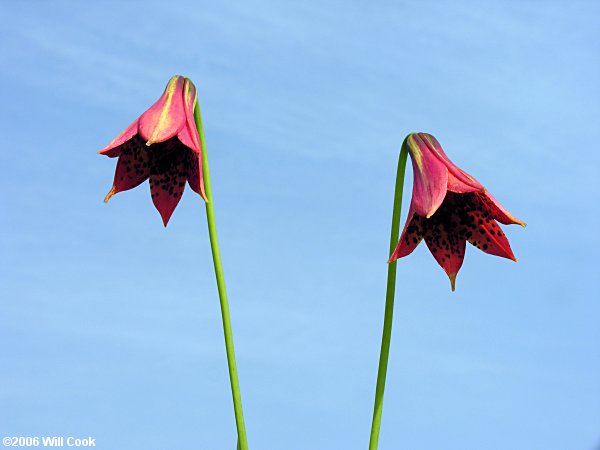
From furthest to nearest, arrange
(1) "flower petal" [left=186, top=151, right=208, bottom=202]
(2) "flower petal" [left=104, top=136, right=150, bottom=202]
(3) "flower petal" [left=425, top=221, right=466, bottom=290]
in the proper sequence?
(2) "flower petal" [left=104, top=136, right=150, bottom=202] < (3) "flower petal" [left=425, top=221, right=466, bottom=290] < (1) "flower petal" [left=186, top=151, right=208, bottom=202]

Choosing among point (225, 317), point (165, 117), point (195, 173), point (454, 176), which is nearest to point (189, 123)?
point (165, 117)

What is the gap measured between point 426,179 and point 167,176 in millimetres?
1188

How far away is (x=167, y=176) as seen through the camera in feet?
16.0

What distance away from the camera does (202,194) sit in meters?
4.53

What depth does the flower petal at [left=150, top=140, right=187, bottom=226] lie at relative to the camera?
191 inches

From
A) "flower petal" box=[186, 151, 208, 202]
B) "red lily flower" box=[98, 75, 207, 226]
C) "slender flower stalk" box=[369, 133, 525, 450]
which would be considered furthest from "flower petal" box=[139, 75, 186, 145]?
"slender flower stalk" box=[369, 133, 525, 450]

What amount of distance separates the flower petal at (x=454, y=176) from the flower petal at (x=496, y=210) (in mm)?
60

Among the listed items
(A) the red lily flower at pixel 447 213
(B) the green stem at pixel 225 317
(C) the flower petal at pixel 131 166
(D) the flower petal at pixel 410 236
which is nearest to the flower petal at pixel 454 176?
(A) the red lily flower at pixel 447 213

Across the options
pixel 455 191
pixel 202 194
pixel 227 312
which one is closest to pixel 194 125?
pixel 202 194

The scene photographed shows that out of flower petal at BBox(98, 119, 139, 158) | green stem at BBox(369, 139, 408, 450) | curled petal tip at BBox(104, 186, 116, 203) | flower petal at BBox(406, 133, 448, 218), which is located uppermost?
flower petal at BBox(98, 119, 139, 158)

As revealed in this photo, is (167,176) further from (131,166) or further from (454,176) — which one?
(454,176)

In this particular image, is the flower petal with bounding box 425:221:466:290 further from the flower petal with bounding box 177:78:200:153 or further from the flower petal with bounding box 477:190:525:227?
the flower petal with bounding box 177:78:200:153

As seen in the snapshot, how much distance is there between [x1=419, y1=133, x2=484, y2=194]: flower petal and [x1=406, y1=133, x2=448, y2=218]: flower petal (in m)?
0.02

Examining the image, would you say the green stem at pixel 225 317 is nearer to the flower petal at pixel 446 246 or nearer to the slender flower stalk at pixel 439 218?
the slender flower stalk at pixel 439 218
